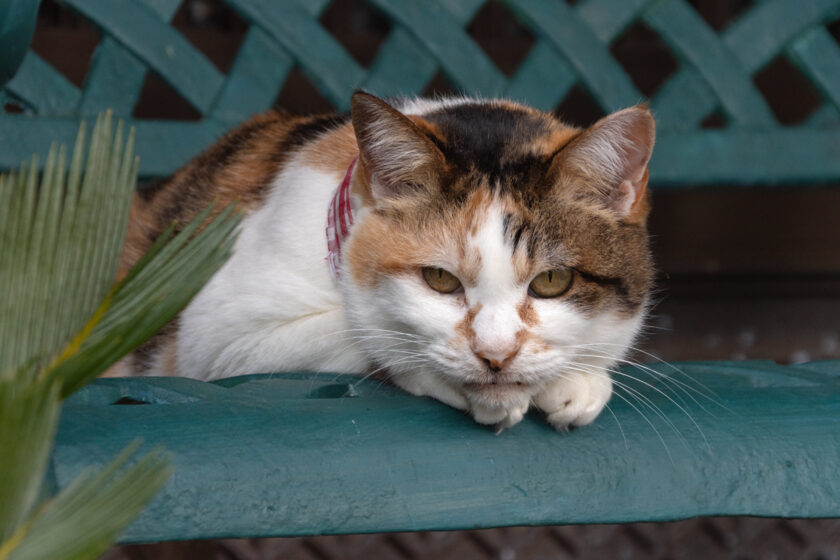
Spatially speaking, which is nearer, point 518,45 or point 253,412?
point 253,412

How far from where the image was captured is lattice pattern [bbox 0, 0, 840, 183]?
222 cm

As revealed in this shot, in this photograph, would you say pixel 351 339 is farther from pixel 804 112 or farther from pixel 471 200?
pixel 804 112

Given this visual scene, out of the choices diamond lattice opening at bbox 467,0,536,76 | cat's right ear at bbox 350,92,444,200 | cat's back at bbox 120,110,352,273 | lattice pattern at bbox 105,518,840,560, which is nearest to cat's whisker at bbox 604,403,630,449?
cat's right ear at bbox 350,92,444,200

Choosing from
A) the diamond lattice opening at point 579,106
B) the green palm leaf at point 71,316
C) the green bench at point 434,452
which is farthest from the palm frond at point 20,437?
the diamond lattice opening at point 579,106

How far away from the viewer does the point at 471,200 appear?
1.30 meters

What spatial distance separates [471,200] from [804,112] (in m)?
2.54

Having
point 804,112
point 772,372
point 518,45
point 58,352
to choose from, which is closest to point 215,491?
point 58,352

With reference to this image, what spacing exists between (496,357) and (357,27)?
2715 millimetres

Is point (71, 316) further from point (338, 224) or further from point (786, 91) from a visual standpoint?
point (786, 91)

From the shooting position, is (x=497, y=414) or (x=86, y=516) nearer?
(x=86, y=516)

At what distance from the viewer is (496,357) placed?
1.15 metres

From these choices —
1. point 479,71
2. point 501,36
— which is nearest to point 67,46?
point 501,36

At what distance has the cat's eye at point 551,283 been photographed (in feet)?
4.08

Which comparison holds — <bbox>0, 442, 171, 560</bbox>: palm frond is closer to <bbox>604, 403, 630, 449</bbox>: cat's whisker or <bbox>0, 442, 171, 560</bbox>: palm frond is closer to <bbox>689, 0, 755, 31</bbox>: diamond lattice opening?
<bbox>604, 403, 630, 449</bbox>: cat's whisker
